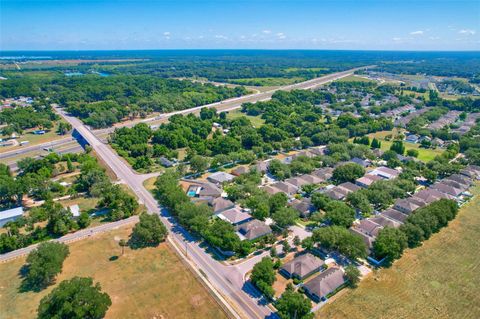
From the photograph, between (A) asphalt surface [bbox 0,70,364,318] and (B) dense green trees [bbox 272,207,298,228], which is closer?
(A) asphalt surface [bbox 0,70,364,318]

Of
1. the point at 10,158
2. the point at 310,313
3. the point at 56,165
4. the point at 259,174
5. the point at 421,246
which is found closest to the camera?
the point at 310,313

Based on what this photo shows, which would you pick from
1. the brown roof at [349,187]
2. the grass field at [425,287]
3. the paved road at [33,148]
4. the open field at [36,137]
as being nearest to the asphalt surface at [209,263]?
the grass field at [425,287]

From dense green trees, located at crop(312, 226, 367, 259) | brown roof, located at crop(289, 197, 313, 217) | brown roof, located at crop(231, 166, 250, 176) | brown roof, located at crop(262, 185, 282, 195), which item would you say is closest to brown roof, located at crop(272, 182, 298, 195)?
brown roof, located at crop(262, 185, 282, 195)

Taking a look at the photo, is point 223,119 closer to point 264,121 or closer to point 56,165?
point 264,121

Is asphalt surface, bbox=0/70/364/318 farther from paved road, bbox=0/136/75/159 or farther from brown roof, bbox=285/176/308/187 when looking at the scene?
paved road, bbox=0/136/75/159

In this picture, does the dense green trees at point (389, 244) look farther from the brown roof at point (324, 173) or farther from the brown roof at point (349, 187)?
the brown roof at point (324, 173)

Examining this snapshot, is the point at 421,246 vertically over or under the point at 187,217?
under

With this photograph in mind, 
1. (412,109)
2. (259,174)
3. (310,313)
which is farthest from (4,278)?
(412,109)
